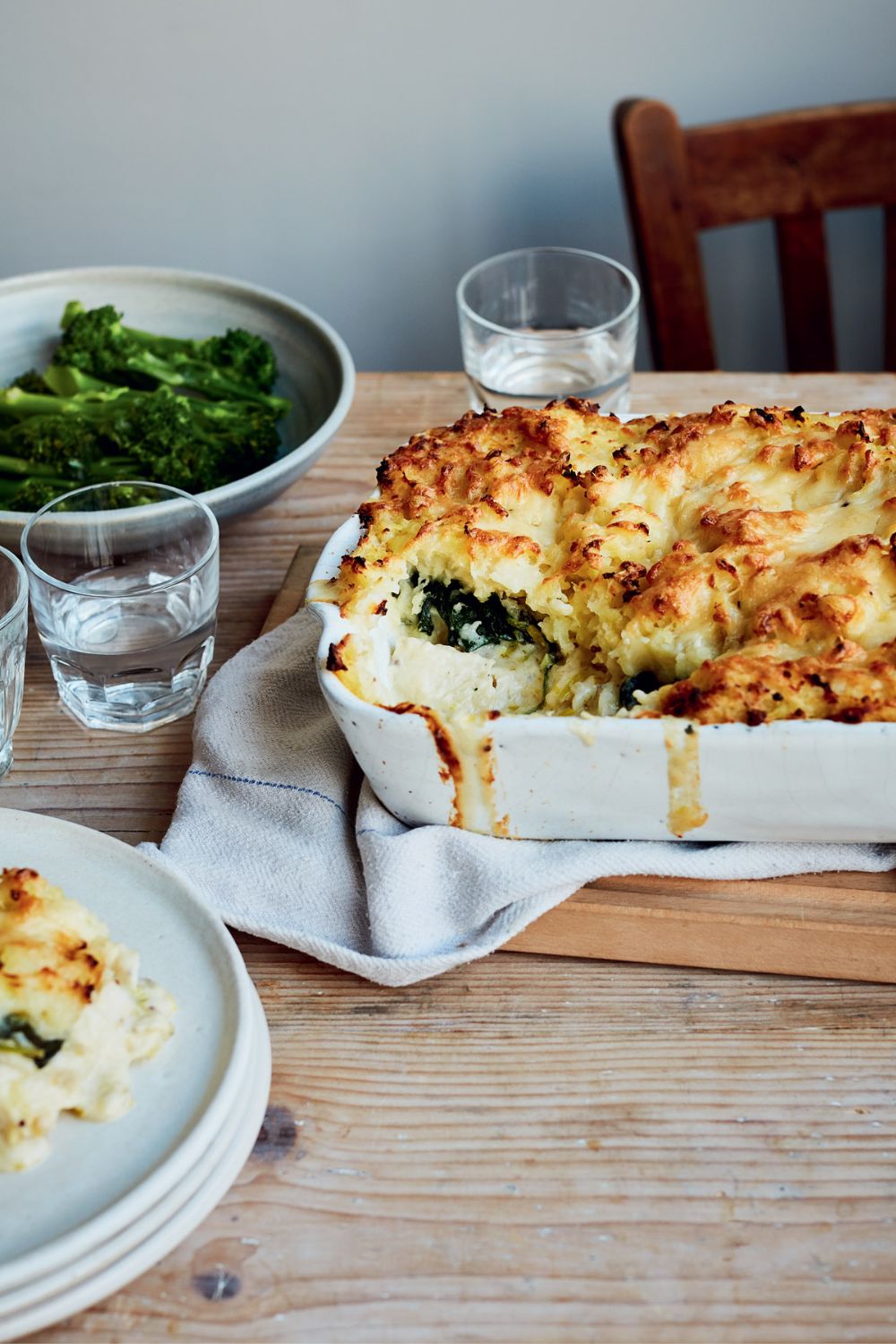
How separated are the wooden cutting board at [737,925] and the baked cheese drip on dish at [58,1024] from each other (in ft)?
1.48

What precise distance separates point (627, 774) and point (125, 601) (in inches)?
36.1

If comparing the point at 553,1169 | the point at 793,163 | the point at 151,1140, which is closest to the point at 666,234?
the point at 793,163

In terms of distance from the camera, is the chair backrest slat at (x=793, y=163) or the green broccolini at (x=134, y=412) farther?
the chair backrest slat at (x=793, y=163)

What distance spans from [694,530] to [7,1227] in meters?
1.07

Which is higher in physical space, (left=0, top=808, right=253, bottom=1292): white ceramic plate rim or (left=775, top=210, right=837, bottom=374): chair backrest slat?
(left=0, top=808, right=253, bottom=1292): white ceramic plate rim

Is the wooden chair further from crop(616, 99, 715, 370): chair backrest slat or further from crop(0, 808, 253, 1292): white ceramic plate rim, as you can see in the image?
crop(0, 808, 253, 1292): white ceramic plate rim

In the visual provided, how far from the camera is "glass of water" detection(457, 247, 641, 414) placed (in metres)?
2.42

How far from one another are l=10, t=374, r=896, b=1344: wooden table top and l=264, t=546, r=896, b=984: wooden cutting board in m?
0.03

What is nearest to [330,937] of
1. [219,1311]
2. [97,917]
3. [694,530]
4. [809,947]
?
[97,917]

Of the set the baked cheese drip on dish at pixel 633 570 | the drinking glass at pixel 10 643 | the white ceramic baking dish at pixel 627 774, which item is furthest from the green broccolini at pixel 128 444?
the white ceramic baking dish at pixel 627 774

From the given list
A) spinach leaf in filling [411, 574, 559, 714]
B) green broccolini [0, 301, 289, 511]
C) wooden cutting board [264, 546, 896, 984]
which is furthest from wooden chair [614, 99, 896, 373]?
wooden cutting board [264, 546, 896, 984]

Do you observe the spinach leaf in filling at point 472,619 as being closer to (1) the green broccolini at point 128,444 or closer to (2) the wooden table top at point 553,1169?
(2) the wooden table top at point 553,1169

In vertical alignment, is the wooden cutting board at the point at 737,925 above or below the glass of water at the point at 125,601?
below

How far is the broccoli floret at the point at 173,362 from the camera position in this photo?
7.99 feet
